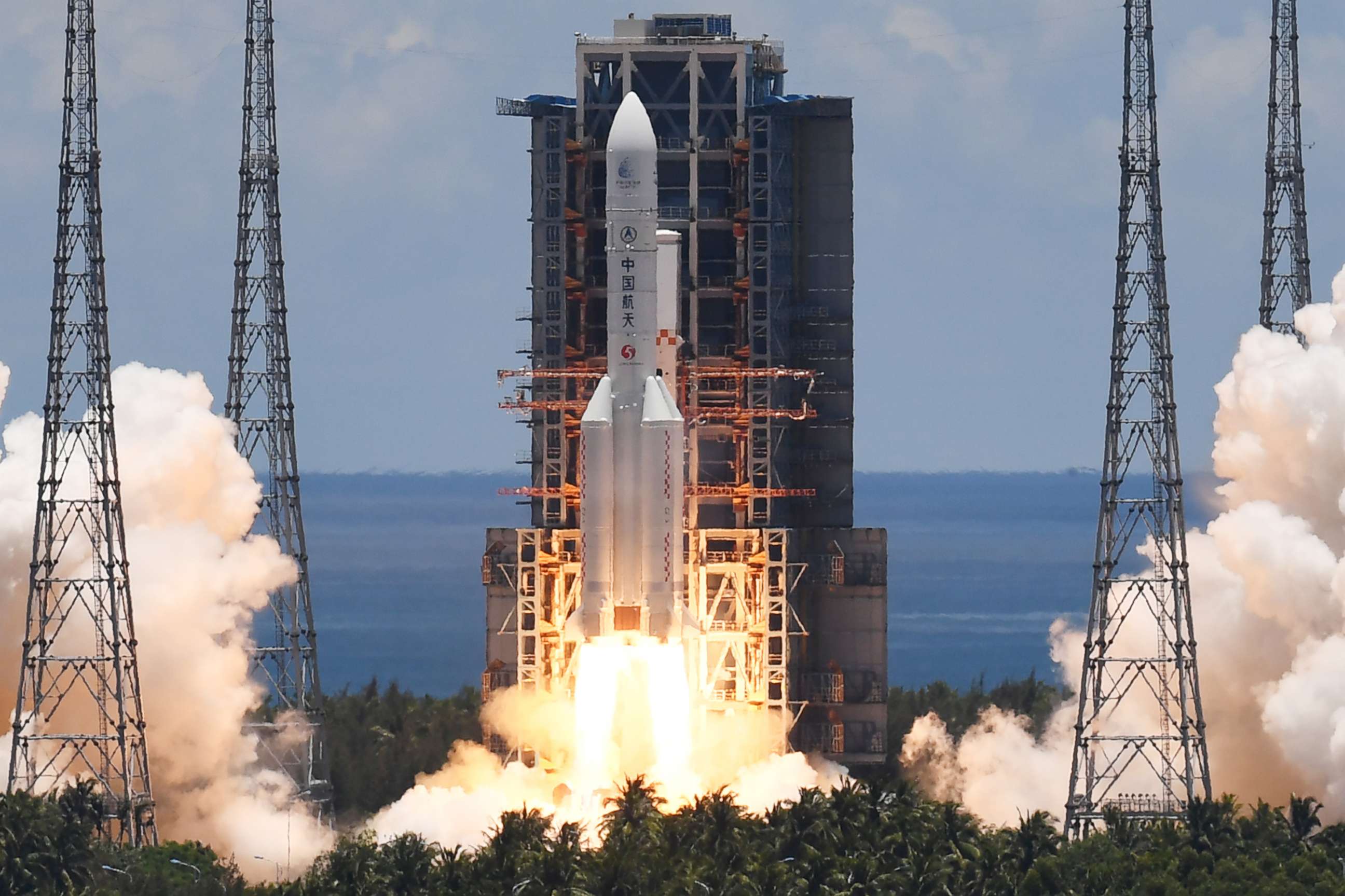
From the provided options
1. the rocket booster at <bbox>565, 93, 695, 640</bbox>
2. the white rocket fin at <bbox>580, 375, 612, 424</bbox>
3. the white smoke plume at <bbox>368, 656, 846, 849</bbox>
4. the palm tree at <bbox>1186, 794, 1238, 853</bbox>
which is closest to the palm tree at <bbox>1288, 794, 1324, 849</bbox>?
the palm tree at <bbox>1186, 794, 1238, 853</bbox>

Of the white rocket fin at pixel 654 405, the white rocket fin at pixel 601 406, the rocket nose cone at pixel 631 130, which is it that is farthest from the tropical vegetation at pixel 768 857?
the rocket nose cone at pixel 631 130

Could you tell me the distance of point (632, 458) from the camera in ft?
302

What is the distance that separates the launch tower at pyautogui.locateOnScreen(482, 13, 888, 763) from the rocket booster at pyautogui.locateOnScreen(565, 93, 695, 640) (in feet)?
16.8

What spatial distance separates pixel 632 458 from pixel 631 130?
8728mm

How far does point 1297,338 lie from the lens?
100500mm

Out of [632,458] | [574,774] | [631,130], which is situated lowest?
[574,774]

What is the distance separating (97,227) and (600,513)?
596 inches

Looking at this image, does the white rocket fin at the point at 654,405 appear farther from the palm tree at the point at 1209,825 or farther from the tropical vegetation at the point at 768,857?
the palm tree at the point at 1209,825

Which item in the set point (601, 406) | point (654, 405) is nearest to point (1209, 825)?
point (654, 405)

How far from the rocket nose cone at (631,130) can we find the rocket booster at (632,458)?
5 cm

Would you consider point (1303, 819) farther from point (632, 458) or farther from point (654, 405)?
point (654, 405)

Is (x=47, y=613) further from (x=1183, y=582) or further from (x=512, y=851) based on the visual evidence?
(x=1183, y=582)

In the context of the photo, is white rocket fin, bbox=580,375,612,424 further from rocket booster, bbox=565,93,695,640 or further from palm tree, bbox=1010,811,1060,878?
palm tree, bbox=1010,811,1060,878

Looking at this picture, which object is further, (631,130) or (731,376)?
(731,376)
